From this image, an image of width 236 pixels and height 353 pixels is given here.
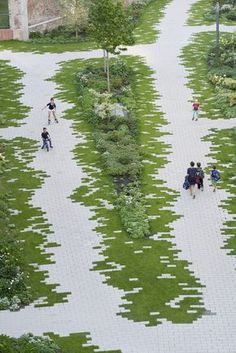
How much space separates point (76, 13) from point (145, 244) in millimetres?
30653

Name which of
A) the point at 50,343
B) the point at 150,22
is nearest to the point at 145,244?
the point at 50,343

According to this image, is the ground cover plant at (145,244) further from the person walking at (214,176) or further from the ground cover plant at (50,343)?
the ground cover plant at (50,343)

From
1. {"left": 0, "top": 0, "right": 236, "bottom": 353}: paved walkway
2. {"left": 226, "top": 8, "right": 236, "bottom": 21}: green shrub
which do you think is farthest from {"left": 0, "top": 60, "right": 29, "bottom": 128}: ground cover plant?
{"left": 226, "top": 8, "right": 236, "bottom": 21}: green shrub

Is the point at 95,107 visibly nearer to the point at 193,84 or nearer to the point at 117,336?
the point at 193,84

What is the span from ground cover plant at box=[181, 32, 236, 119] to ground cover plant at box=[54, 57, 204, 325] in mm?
2945

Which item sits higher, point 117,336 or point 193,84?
point 193,84

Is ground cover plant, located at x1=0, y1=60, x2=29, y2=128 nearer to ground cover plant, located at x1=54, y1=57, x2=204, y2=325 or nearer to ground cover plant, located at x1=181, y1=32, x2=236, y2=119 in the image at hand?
ground cover plant, located at x1=54, y1=57, x2=204, y2=325

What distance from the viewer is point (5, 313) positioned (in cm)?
2311

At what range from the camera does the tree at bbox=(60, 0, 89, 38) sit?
54438 mm

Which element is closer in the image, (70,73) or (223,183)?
(223,183)

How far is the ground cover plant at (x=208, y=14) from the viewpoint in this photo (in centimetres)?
5781

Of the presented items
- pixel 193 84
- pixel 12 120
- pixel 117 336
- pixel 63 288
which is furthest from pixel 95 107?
pixel 117 336

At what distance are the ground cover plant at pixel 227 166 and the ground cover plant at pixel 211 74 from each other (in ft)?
9.00

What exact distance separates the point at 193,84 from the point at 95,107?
23.4 ft
